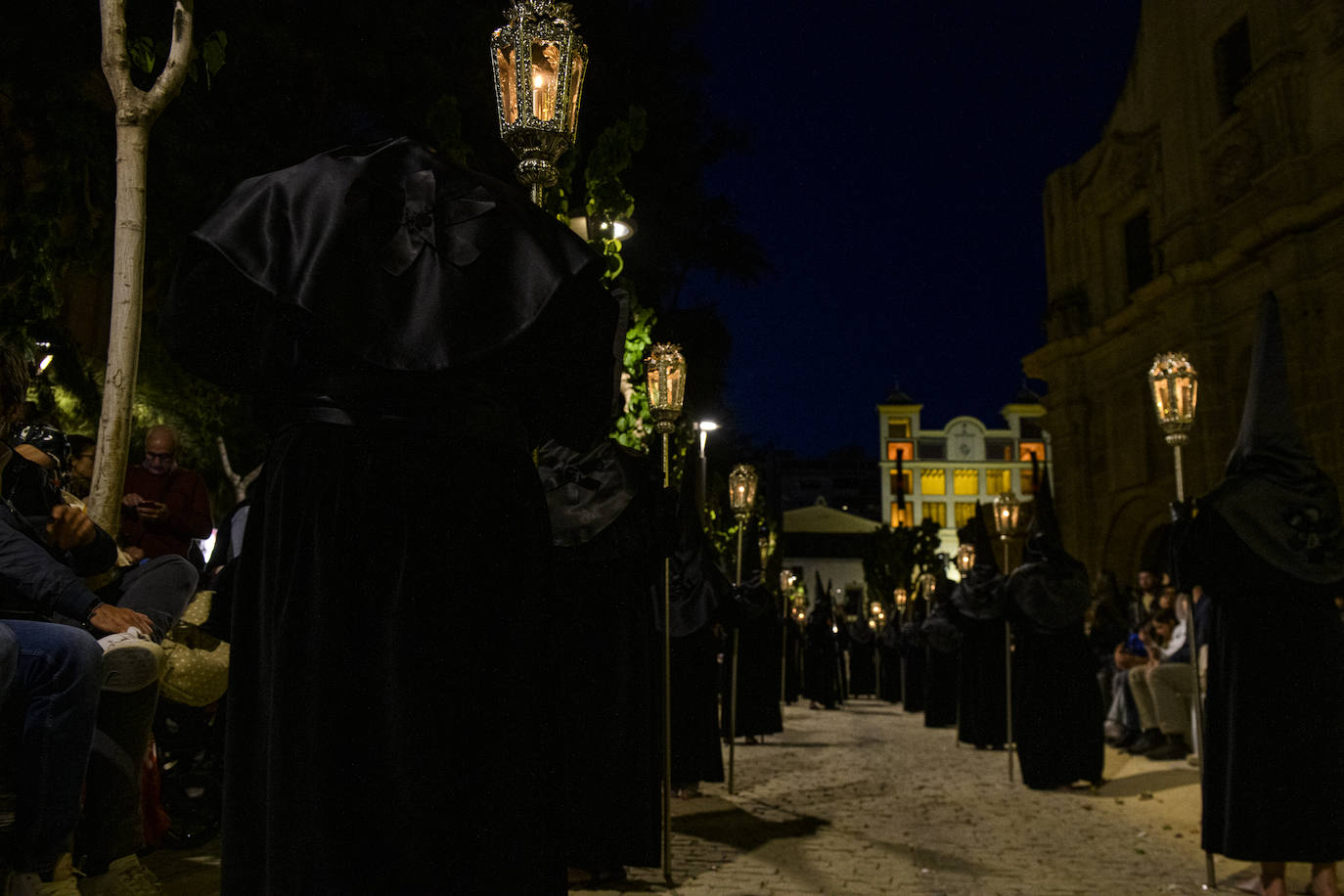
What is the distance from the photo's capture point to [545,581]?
2.39 m

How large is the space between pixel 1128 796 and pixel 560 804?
368 inches

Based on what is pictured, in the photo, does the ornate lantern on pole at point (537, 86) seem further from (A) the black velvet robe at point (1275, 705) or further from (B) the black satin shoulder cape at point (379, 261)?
(A) the black velvet robe at point (1275, 705)

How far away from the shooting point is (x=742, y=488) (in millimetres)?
12758

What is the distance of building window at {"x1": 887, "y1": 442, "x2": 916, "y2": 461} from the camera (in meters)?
83.3

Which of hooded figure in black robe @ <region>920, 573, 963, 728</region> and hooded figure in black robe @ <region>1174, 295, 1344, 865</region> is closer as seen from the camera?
hooded figure in black robe @ <region>1174, 295, 1344, 865</region>

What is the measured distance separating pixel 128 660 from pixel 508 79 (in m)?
2.93

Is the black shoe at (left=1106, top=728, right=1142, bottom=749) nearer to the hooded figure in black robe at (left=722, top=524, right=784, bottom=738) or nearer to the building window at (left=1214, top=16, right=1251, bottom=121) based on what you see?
the hooded figure in black robe at (left=722, top=524, right=784, bottom=738)

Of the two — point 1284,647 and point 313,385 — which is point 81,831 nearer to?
point 313,385

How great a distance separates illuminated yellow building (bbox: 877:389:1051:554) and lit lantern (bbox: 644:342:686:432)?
74.4m

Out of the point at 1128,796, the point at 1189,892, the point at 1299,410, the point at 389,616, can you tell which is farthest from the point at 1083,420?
the point at 389,616

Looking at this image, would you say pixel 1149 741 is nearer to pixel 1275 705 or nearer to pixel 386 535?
pixel 1275 705

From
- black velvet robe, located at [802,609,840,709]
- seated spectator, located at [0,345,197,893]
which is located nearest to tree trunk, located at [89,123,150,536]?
seated spectator, located at [0,345,197,893]

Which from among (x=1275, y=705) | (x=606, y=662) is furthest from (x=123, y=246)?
(x=1275, y=705)

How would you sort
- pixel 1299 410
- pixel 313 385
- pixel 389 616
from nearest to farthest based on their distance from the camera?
pixel 389 616
pixel 313 385
pixel 1299 410
